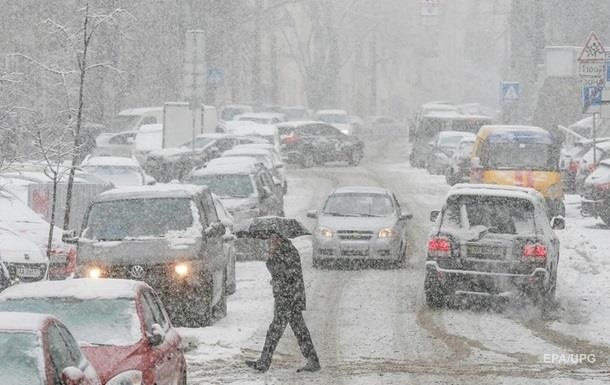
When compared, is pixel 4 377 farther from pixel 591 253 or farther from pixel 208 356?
pixel 591 253

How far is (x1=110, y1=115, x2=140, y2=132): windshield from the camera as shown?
169 feet

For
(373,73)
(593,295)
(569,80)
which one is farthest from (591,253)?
(373,73)

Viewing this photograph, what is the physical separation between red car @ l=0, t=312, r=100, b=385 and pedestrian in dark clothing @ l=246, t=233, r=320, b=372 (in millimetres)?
5687

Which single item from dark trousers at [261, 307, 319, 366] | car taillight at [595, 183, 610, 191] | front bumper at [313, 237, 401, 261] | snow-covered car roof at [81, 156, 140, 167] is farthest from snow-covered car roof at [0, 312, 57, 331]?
snow-covered car roof at [81, 156, 140, 167]

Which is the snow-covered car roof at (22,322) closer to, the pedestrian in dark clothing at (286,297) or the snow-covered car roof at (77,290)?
the snow-covered car roof at (77,290)

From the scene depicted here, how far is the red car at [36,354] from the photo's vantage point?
8.55 metres

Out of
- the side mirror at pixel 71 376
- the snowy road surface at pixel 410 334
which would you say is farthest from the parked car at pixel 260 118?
the side mirror at pixel 71 376

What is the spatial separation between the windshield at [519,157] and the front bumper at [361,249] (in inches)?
294

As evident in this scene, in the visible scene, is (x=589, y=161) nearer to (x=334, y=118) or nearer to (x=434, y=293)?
(x=434, y=293)

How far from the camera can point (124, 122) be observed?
170ft

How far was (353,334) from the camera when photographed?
695 inches

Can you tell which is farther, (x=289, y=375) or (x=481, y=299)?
(x=481, y=299)

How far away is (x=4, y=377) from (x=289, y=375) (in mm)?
6462

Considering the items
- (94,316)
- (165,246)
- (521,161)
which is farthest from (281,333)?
(521,161)
